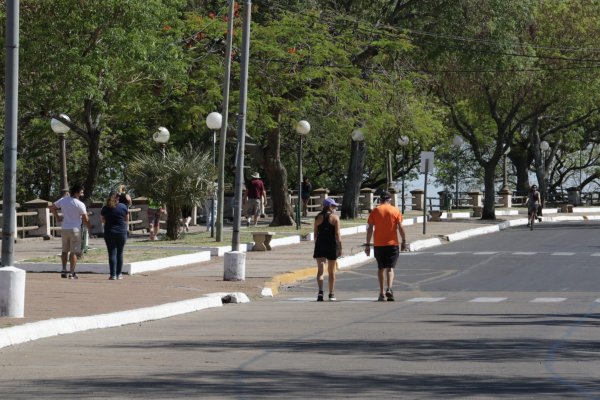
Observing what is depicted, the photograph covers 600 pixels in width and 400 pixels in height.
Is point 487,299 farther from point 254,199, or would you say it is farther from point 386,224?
point 254,199

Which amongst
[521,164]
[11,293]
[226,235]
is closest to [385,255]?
[11,293]

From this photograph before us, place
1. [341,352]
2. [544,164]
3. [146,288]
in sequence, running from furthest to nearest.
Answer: [544,164], [146,288], [341,352]

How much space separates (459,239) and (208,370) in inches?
1423

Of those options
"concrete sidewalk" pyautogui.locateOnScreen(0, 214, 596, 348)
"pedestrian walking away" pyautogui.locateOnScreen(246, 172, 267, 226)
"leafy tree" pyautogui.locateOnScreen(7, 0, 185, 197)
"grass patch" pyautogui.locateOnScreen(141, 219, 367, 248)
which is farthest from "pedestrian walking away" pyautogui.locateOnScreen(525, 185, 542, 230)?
"leafy tree" pyautogui.locateOnScreen(7, 0, 185, 197)

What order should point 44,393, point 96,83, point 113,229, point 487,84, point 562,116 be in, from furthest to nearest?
point 562,116
point 487,84
point 96,83
point 113,229
point 44,393

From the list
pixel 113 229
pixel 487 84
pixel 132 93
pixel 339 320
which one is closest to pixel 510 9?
pixel 487 84

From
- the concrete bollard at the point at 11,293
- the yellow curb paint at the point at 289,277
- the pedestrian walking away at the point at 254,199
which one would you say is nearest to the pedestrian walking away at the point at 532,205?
the pedestrian walking away at the point at 254,199

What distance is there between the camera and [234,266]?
28375mm

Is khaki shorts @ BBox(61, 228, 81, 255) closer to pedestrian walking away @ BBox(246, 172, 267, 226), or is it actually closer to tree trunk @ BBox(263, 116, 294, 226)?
tree trunk @ BBox(263, 116, 294, 226)

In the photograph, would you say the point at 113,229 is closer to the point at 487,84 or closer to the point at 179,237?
the point at 179,237

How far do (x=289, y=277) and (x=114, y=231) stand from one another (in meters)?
4.28

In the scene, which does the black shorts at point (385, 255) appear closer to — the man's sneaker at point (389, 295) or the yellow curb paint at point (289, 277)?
the man's sneaker at point (389, 295)

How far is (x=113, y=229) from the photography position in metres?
27.7

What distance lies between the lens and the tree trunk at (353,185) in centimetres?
5691
